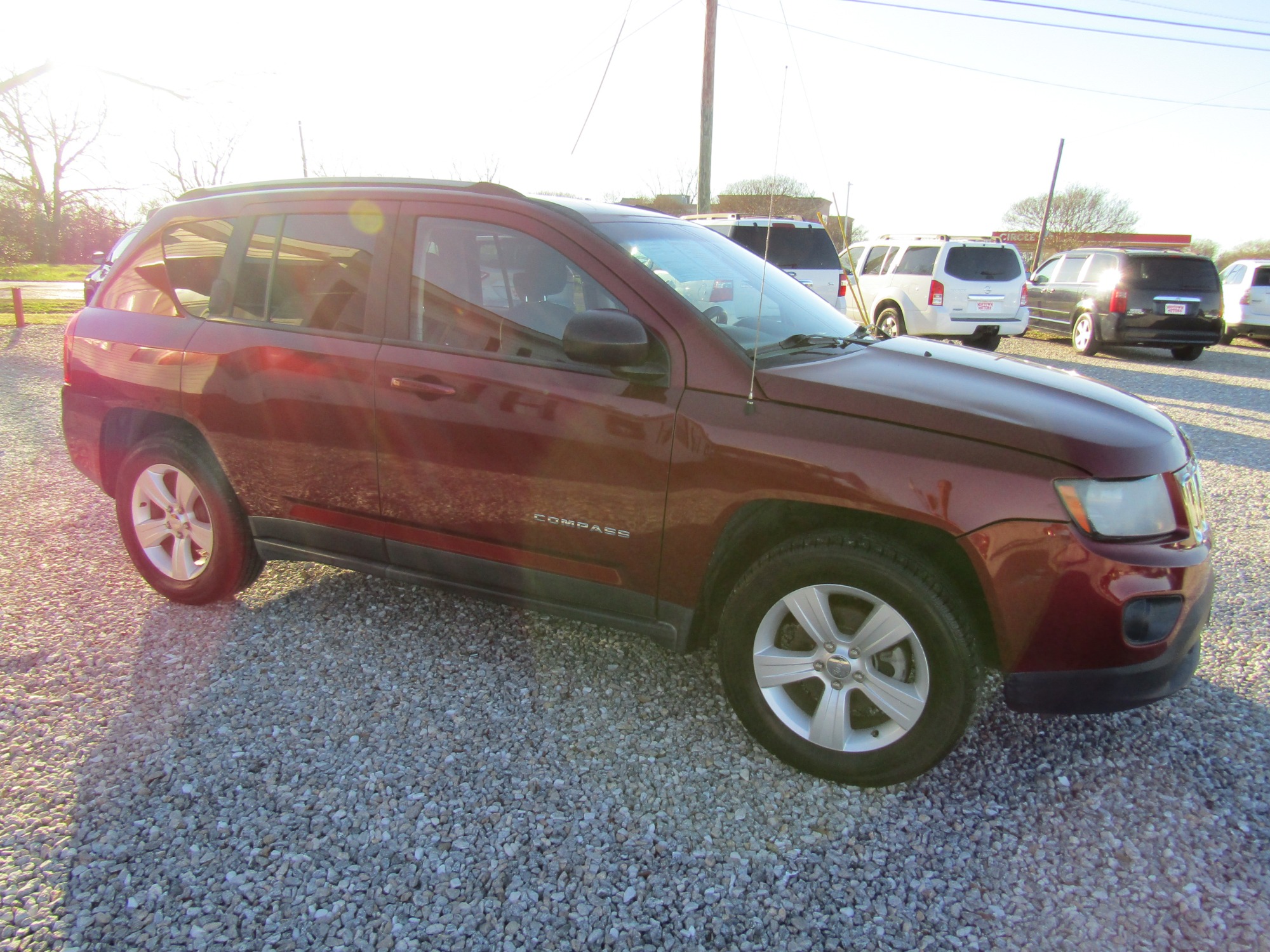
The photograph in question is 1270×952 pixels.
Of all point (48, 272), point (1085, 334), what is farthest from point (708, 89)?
point (48, 272)

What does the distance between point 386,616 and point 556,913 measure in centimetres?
197

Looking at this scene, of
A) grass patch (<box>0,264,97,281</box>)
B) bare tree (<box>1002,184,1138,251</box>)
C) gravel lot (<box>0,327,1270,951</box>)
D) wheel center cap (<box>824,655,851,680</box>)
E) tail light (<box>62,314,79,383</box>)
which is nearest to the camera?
gravel lot (<box>0,327,1270,951</box>)

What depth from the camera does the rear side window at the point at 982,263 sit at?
40.2 feet

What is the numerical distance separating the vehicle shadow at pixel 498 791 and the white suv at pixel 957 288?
10.0m

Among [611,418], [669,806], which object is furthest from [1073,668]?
[611,418]

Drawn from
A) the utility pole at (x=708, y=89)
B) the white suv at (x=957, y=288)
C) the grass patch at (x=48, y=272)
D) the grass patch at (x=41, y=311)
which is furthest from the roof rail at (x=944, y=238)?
the grass patch at (x=48, y=272)

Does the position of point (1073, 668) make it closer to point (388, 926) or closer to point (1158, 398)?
point (388, 926)

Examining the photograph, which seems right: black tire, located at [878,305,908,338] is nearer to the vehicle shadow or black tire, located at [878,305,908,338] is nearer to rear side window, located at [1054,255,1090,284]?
rear side window, located at [1054,255,1090,284]

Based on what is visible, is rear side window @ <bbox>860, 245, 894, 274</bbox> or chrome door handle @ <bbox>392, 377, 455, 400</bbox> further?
rear side window @ <bbox>860, 245, 894, 274</bbox>

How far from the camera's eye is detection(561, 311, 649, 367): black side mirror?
102 inches

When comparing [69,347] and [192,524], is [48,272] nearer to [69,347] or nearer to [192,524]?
[69,347]

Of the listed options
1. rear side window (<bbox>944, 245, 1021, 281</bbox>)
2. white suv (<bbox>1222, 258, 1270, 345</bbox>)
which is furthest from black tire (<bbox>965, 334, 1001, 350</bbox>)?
white suv (<bbox>1222, 258, 1270, 345</bbox>)

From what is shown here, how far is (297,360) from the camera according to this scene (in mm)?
3271

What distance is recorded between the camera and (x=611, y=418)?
2.73 metres
